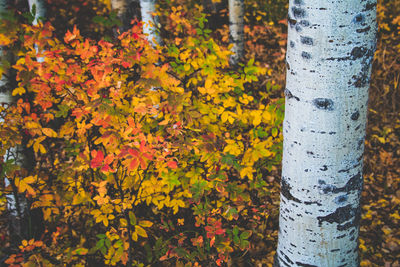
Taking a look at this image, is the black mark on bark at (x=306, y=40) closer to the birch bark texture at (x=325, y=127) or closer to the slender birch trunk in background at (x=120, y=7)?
the birch bark texture at (x=325, y=127)

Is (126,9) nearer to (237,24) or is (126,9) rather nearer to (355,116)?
(237,24)

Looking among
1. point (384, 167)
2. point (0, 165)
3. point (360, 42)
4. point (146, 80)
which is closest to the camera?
point (360, 42)

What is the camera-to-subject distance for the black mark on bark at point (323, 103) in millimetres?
1172

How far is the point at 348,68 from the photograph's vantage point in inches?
44.4

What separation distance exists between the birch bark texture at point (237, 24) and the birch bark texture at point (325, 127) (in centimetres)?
459

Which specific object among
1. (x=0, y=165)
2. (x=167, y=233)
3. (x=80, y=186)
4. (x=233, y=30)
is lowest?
(x=167, y=233)

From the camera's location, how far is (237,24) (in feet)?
18.4

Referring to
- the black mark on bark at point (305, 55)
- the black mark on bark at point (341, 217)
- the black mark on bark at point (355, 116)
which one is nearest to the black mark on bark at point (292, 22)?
the black mark on bark at point (305, 55)

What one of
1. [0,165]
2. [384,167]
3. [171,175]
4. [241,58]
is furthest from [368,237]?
[241,58]

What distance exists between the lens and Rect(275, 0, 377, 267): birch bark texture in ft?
3.62

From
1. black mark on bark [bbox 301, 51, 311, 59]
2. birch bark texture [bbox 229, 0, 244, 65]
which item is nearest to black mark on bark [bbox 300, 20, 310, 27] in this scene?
black mark on bark [bbox 301, 51, 311, 59]

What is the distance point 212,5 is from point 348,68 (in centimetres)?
832

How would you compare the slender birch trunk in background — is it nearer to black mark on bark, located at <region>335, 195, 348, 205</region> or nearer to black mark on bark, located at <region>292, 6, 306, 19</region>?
black mark on bark, located at <region>292, 6, 306, 19</region>

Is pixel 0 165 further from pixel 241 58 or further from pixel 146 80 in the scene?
pixel 241 58
